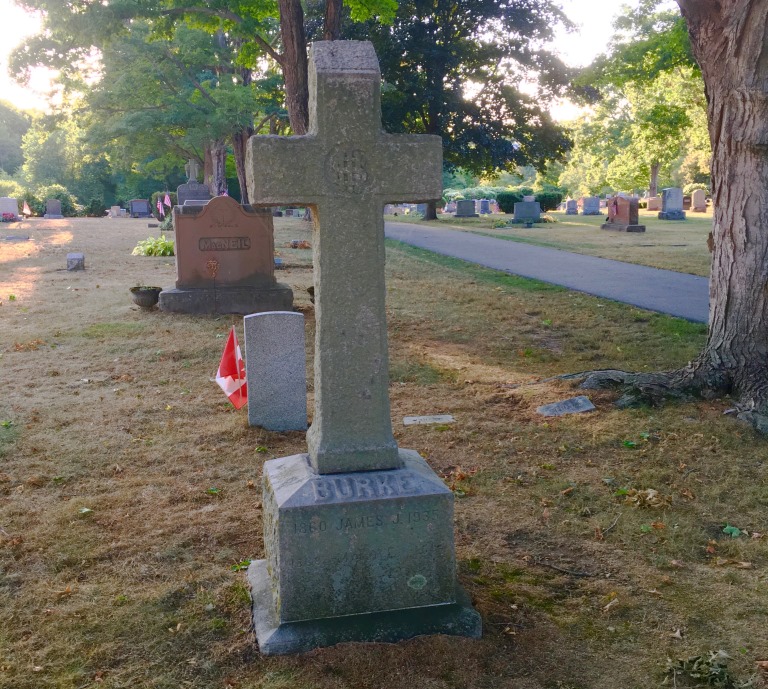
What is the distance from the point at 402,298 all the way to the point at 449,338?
137 inches

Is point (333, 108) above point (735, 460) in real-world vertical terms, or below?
above

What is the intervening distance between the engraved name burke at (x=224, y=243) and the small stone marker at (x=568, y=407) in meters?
6.57

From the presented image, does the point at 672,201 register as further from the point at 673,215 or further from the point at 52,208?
the point at 52,208

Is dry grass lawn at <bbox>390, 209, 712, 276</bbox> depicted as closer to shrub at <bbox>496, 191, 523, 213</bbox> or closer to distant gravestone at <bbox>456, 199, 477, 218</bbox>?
distant gravestone at <bbox>456, 199, 477, 218</bbox>

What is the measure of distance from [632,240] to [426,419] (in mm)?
19897

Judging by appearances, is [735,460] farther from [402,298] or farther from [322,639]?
[402,298]

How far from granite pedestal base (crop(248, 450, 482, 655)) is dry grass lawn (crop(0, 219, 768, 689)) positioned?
0.10 meters

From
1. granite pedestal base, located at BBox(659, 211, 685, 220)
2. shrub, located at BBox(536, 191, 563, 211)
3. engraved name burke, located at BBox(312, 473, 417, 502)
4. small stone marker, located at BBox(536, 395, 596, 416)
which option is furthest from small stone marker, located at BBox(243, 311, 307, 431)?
shrub, located at BBox(536, 191, 563, 211)

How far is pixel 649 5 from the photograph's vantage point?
1873 cm

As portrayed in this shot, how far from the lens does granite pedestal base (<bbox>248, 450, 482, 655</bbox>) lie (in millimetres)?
3326

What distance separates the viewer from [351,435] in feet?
11.3

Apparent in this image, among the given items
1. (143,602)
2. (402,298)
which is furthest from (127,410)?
(402,298)

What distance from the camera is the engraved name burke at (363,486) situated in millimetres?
3348

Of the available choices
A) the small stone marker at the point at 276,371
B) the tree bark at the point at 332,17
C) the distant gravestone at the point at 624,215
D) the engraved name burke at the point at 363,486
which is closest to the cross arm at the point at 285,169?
the engraved name burke at the point at 363,486
